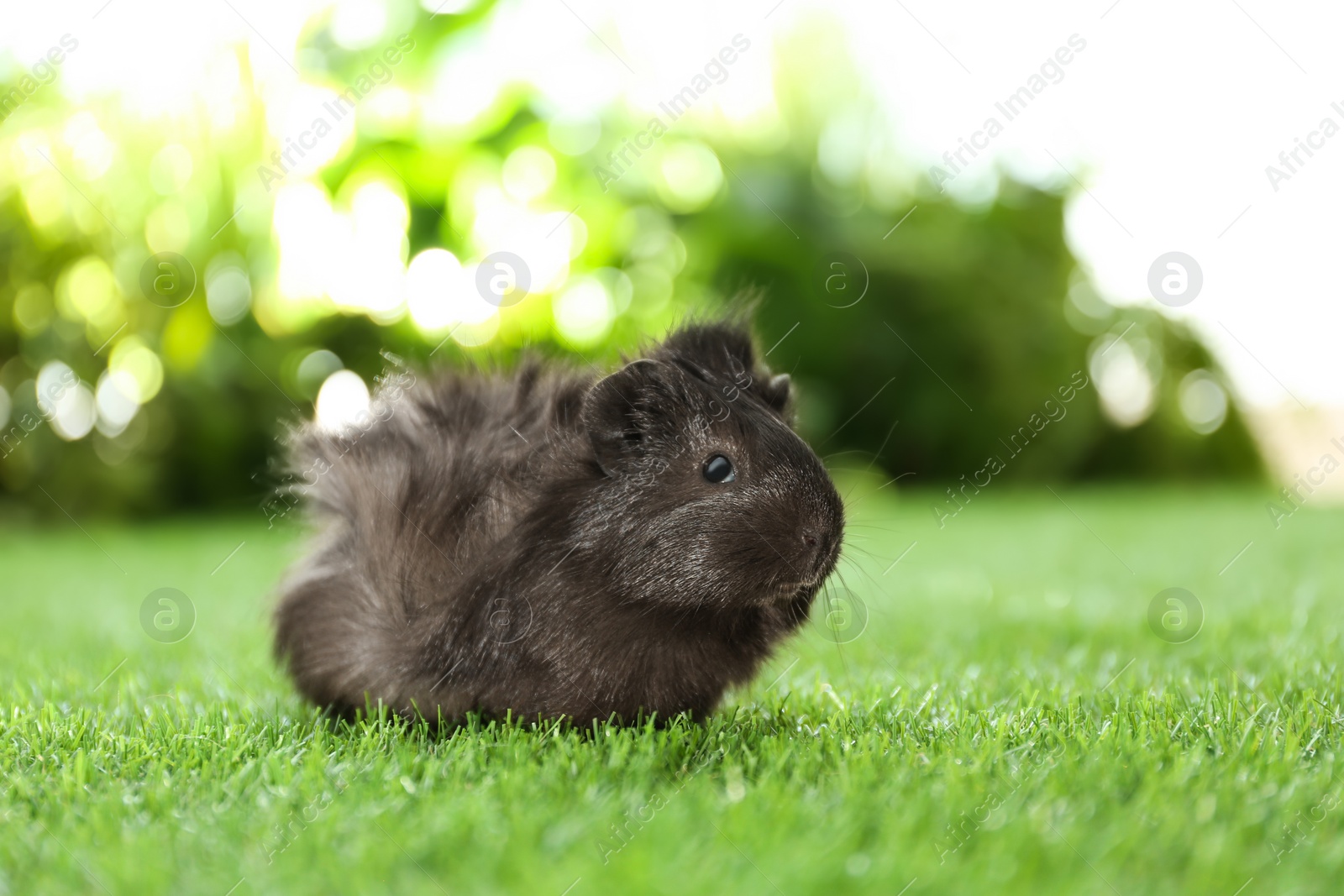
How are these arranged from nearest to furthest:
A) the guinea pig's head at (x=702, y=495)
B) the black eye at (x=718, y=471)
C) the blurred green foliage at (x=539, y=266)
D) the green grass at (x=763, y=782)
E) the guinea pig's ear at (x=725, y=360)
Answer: the green grass at (x=763, y=782) < the guinea pig's head at (x=702, y=495) < the black eye at (x=718, y=471) < the guinea pig's ear at (x=725, y=360) < the blurred green foliage at (x=539, y=266)

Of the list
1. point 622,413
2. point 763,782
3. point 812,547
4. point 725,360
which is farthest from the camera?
point 725,360

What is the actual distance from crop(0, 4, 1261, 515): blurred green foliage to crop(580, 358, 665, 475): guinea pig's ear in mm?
4479

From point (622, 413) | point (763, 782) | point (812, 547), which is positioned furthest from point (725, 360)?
point (763, 782)

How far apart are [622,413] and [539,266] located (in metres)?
5.23

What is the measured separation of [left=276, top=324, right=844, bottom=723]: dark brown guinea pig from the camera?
2.91 meters

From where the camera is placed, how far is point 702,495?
2.96 meters

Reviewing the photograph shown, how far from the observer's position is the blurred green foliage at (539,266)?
8.81 m

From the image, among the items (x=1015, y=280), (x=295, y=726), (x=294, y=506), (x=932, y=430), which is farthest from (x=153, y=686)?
(x=1015, y=280)

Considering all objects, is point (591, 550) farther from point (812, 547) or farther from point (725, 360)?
point (725, 360)

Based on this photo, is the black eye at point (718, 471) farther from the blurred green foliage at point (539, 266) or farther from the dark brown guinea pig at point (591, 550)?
the blurred green foliage at point (539, 266)

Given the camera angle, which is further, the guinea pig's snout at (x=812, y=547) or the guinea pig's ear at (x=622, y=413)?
the guinea pig's ear at (x=622, y=413)

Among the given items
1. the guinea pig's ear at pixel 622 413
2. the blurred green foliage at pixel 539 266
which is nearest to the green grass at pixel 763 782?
the guinea pig's ear at pixel 622 413

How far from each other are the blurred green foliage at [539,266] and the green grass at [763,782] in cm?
436

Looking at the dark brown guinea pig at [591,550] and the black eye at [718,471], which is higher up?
the black eye at [718,471]
